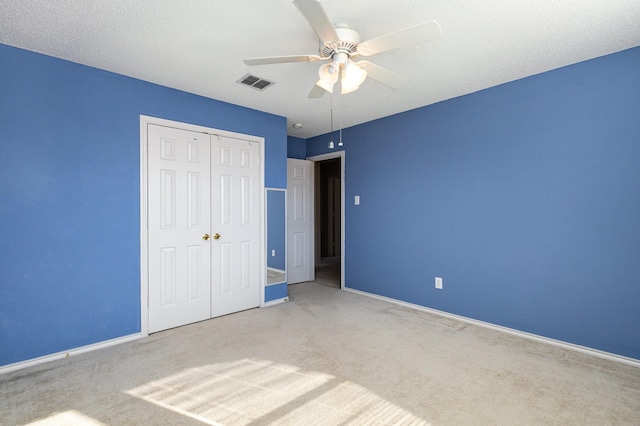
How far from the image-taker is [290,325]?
3.23 metres

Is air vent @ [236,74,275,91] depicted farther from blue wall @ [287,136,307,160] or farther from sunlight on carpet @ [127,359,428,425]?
sunlight on carpet @ [127,359,428,425]

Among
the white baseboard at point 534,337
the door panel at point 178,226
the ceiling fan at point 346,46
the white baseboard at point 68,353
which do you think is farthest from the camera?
the door panel at point 178,226

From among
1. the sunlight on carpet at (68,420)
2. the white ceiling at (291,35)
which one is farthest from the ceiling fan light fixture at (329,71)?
the sunlight on carpet at (68,420)

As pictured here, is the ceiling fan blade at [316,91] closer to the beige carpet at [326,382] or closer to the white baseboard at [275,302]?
the beige carpet at [326,382]

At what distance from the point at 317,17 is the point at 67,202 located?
2.52 m

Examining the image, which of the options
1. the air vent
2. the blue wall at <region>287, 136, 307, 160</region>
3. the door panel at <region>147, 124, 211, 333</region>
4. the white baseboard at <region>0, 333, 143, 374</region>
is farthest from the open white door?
the white baseboard at <region>0, 333, 143, 374</region>

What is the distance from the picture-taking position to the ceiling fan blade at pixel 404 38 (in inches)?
62.1

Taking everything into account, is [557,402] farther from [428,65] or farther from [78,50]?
[78,50]

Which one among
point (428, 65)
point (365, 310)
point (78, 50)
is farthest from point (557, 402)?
point (78, 50)

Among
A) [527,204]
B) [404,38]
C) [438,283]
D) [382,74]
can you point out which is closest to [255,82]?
[382,74]

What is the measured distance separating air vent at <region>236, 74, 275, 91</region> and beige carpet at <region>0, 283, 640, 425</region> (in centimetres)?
249

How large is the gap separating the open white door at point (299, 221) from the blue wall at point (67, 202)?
91.7 inches

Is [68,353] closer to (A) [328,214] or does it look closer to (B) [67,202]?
(B) [67,202]

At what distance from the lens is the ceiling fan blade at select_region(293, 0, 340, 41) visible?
1.45 m
